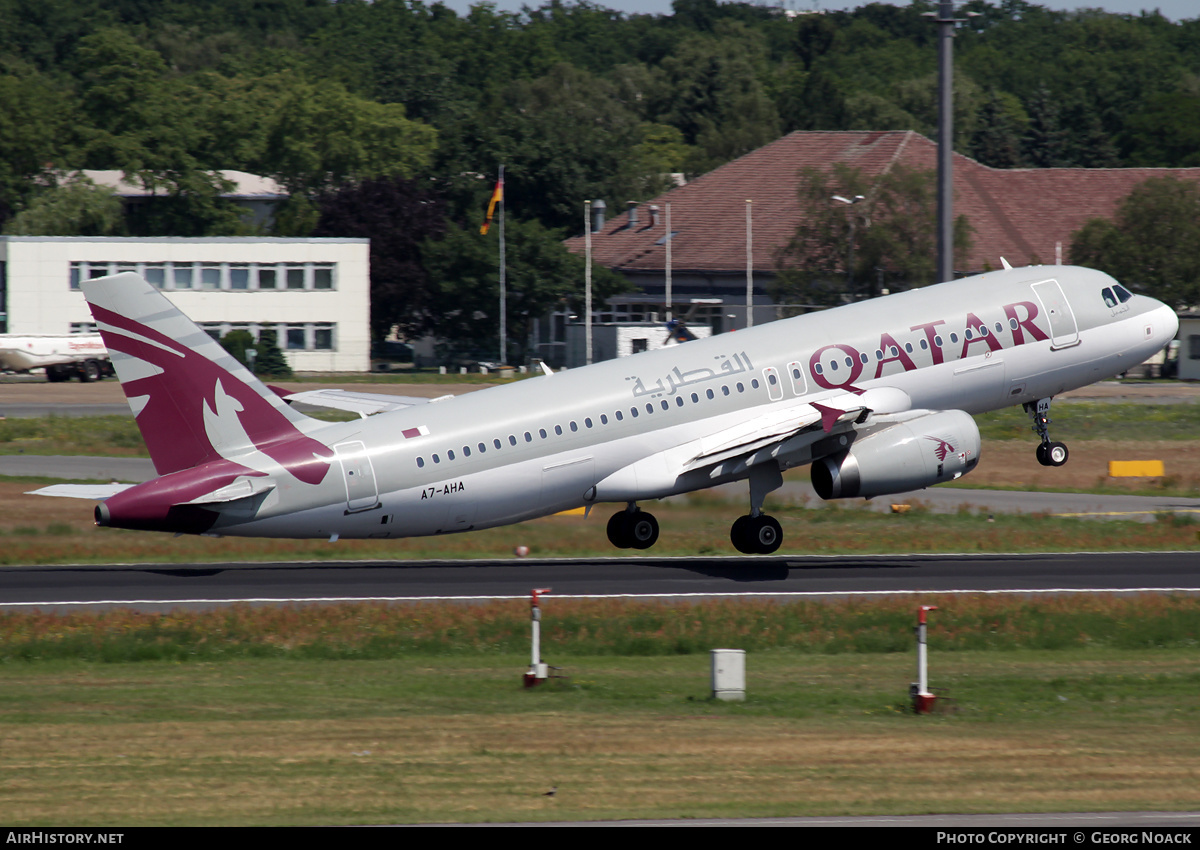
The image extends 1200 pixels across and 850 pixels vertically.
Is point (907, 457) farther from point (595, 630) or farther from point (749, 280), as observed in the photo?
point (749, 280)

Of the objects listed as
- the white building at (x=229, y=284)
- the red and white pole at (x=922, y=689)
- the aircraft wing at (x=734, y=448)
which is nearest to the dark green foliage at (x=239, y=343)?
the white building at (x=229, y=284)

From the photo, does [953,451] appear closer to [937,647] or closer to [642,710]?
[937,647]

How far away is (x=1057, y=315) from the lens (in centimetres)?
4469

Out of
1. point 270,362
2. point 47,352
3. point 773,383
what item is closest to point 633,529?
point 773,383

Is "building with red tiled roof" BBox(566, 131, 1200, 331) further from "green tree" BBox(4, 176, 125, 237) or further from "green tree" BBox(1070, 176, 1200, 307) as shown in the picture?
"green tree" BBox(4, 176, 125, 237)

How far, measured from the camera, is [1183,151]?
17562 centimetres

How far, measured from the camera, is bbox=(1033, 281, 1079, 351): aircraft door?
44531 millimetres

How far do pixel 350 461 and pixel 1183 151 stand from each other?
160 metres

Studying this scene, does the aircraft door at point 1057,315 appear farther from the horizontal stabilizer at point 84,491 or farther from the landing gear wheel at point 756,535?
the horizontal stabilizer at point 84,491

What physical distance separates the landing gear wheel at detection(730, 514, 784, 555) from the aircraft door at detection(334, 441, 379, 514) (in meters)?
10.8

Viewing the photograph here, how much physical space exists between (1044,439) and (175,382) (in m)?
25.6

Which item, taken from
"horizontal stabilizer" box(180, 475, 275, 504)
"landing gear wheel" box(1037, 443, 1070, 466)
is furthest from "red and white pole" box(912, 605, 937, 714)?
"landing gear wheel" box(1037, 443, 1070, 466)

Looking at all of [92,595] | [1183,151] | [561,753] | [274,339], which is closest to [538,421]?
[92,595]

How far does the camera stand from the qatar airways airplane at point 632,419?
35781 millimetres
